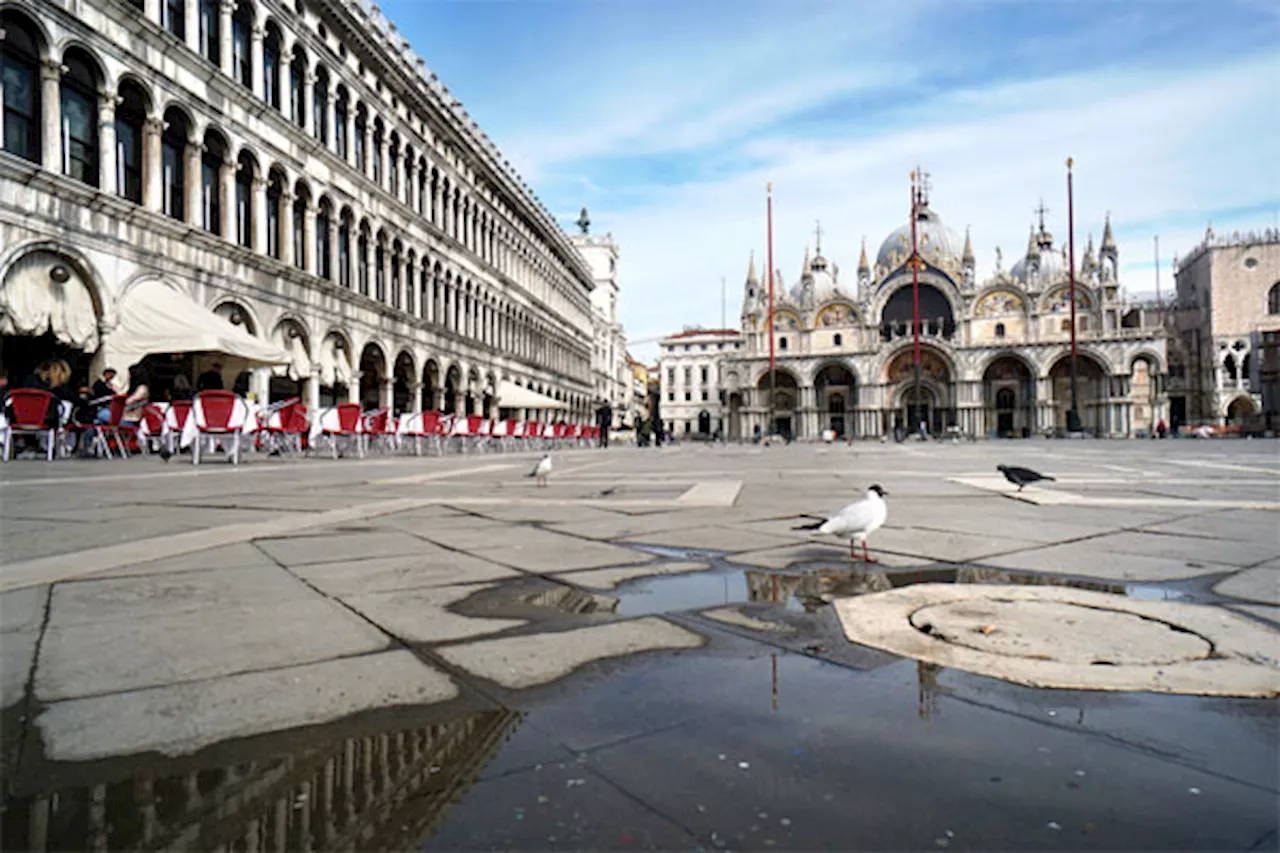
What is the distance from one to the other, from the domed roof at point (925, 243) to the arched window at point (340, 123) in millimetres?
51062

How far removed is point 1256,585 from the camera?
8.84 feet

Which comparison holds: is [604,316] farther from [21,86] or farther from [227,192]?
[21,86]

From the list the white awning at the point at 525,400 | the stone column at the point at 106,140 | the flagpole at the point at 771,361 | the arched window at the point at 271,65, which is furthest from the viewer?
the flagpole at the point at 771,361

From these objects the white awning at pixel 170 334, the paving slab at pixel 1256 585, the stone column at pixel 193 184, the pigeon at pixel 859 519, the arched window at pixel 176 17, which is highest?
the arched window at pixel 176 17

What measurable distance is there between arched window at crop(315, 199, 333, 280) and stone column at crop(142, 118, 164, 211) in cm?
651

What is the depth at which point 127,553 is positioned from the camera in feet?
10.8

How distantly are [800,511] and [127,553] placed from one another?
3.65 metres

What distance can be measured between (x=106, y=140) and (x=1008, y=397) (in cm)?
6211

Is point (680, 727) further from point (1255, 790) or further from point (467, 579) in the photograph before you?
point (467, 579)

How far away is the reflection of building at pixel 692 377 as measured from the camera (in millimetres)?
94438

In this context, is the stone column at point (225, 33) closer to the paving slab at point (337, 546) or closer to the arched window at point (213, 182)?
the arched window at point (213, 182)

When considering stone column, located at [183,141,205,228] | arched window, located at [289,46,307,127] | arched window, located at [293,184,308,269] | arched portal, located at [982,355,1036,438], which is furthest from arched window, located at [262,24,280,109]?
arched portal, located at [982,355,1036,438]

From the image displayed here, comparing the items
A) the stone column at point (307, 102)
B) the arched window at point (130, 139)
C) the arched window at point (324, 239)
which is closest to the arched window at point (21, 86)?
the arched window at point (130, 139)

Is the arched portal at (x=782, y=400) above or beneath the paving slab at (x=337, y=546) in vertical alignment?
above
